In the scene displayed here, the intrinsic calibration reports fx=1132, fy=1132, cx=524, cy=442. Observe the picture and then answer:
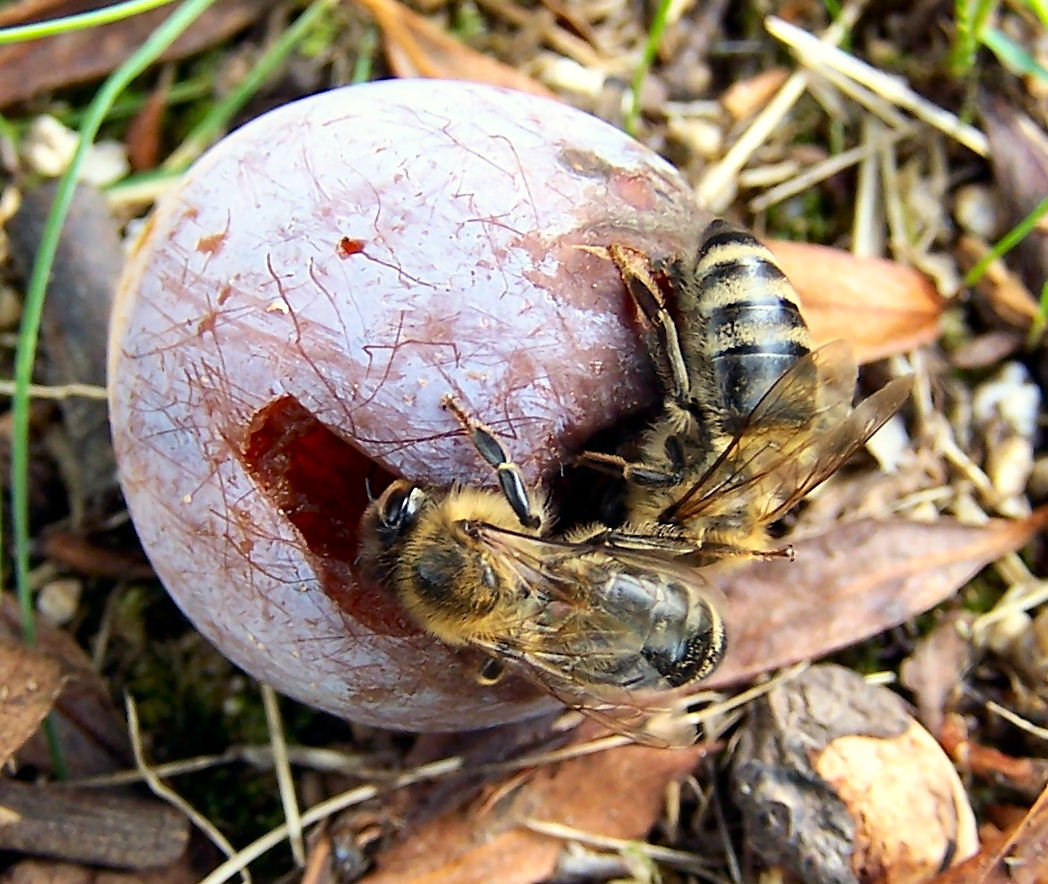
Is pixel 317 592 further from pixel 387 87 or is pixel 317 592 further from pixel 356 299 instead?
pixel 387 87

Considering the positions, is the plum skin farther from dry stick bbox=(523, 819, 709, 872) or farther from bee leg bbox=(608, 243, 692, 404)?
dry stick bbox=(523, 819, 709, 872)

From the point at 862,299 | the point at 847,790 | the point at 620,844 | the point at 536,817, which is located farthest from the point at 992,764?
the point at 862,299

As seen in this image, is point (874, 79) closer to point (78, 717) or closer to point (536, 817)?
point (536, 817)

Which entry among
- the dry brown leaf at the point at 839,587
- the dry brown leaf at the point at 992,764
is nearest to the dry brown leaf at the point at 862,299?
the dry brown leaf at the point at 839,587

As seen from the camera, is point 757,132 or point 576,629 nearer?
point 576,629

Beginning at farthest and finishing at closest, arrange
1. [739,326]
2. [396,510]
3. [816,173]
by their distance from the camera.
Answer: [816,173] < [739,326] < [396,510]

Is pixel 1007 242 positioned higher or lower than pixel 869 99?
lower
